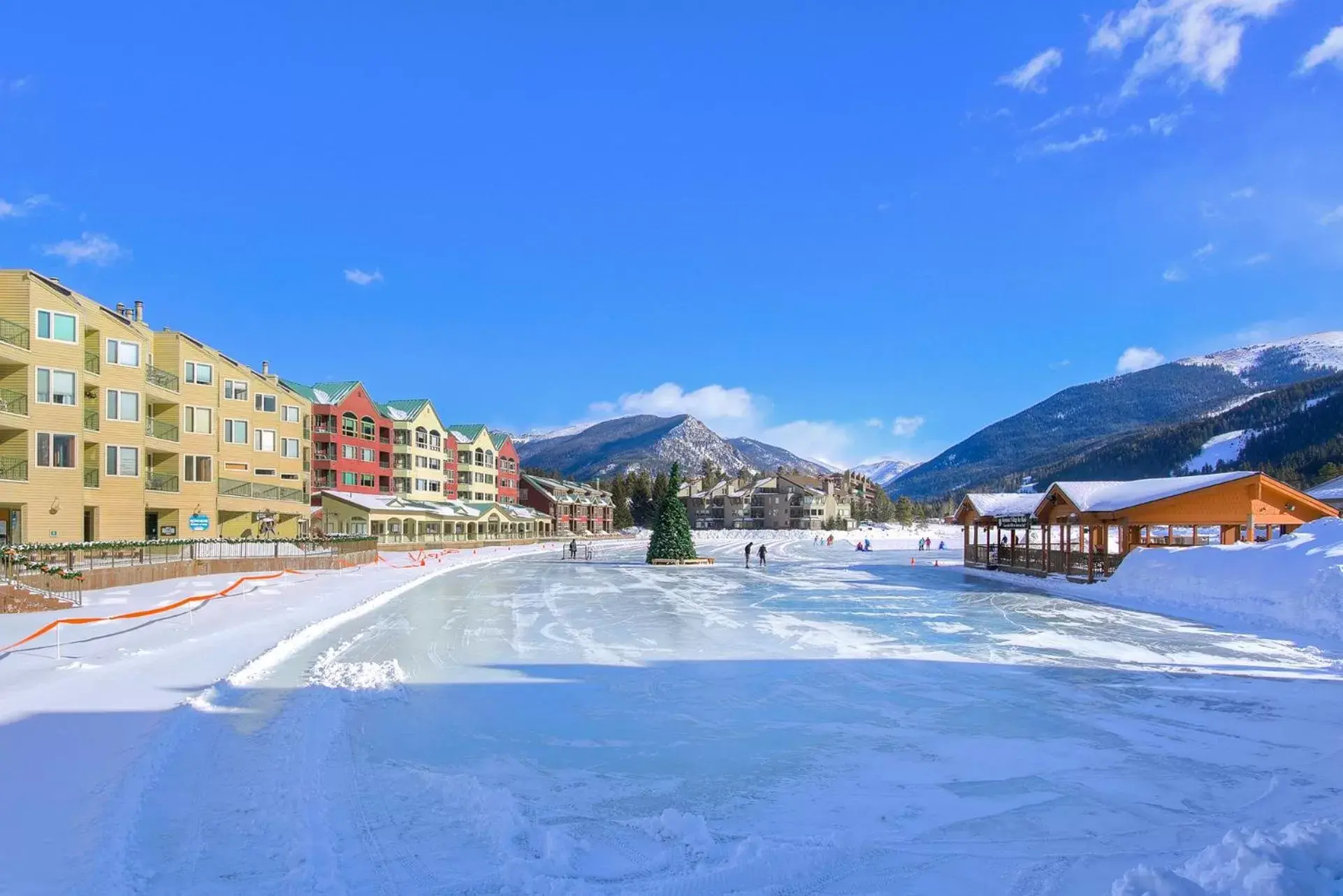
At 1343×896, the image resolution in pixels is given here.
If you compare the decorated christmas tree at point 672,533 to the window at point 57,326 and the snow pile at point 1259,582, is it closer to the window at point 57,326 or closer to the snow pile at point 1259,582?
the snow pile at point 1259,582

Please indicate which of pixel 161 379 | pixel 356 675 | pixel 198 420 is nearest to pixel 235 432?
pixel 198 420

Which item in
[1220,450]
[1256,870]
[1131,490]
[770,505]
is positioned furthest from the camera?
[1220,450]

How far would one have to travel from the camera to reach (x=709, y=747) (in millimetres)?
8734

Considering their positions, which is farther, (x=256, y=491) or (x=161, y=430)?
(x=256, y=491)

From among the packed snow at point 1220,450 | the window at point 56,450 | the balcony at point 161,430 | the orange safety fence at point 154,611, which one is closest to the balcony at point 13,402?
the window at point 56,450

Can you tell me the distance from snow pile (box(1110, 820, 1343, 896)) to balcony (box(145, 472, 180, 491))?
38924mm

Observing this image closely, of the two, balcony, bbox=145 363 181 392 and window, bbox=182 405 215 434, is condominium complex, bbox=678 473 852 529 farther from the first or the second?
balcony, bbox=145 363 181 392

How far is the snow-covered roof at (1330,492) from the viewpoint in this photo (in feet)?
141

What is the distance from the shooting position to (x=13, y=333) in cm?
2733

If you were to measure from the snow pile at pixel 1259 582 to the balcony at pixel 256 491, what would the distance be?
3916cm

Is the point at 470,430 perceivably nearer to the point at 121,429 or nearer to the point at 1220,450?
the point at 121,429

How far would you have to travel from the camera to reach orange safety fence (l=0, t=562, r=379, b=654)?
1372 centimetres

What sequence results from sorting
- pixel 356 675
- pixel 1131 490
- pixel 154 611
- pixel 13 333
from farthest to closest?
pixel 1131 490 → pixel 13 333 → pixel 154 611 → pixel 356 675

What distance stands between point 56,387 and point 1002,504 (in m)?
42.1
